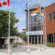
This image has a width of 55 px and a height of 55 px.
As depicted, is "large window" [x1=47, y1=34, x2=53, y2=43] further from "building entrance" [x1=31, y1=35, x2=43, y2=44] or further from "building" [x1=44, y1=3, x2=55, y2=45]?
"building entrance" [x1=31, y1=35, x2=43, y2=44]

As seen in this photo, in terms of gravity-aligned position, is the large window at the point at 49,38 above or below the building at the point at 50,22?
below

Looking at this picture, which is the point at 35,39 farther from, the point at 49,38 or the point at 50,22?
the point at 50,22

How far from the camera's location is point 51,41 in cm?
3388

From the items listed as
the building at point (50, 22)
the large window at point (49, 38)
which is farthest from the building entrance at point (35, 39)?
the building at point (50, 22)

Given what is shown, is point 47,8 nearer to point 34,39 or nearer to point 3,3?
point 34,39

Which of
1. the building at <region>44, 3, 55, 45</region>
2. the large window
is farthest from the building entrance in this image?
the building at <region>44, 3, 55, 45</region>

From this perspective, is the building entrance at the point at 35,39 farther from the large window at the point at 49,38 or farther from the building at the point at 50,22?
the building at the point at 50,22

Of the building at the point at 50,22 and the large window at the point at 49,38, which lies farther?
the large window at the point at 49,38

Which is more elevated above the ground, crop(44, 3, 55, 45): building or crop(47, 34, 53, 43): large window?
crop(44, 3, 55, 45): building

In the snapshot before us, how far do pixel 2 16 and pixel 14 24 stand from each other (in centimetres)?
395

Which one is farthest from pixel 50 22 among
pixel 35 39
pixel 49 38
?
pixel 35 39

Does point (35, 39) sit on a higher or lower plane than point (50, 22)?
lower

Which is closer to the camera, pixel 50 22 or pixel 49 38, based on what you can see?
pixel 50 22

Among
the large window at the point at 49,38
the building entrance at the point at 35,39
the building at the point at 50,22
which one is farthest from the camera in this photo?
the building entrance at the point at 35,39
